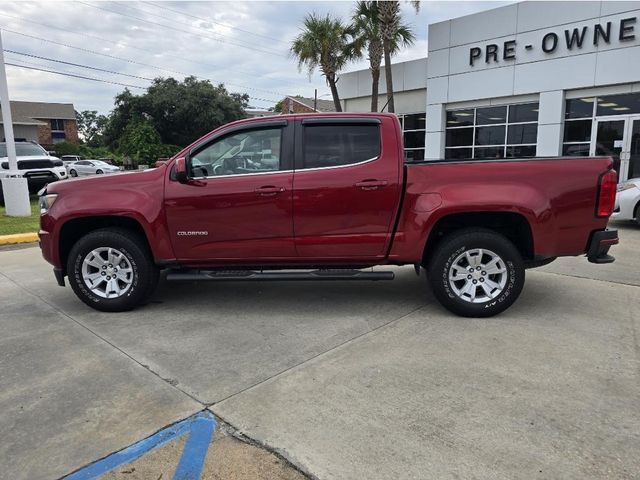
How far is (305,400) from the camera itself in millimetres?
3266

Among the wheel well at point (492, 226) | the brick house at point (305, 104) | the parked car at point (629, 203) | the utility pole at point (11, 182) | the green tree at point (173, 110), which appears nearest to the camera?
the wheel well at point (492, 226)

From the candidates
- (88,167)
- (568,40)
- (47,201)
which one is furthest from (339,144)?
(88,167)

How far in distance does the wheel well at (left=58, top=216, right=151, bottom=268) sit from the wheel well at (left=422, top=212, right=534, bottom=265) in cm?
289

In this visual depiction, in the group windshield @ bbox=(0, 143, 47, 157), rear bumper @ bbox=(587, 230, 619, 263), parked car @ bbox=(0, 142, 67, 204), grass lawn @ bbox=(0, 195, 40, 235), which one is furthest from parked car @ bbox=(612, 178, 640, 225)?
windshield @ bbox=(0, 143, 47, 157)

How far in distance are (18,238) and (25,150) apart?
7848 millimetres

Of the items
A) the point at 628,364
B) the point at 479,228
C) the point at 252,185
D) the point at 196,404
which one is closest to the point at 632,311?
the point at 628,364

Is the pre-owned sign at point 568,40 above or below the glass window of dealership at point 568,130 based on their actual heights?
above

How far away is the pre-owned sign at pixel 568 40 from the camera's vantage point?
1378 cm

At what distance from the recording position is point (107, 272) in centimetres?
503

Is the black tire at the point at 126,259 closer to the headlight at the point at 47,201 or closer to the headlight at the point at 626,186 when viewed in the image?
the headlight at the point at 47,201

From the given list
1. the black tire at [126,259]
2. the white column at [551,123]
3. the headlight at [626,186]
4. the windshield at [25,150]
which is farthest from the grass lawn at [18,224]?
the white column at [551,123]

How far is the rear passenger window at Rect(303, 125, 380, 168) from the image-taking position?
4.83 meters

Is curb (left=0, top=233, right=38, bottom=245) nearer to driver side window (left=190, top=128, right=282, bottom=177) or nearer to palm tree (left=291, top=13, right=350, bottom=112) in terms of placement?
driver side window (left=190, top=128, right=282, bottom=177)

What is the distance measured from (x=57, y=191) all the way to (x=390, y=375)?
3.76 m
